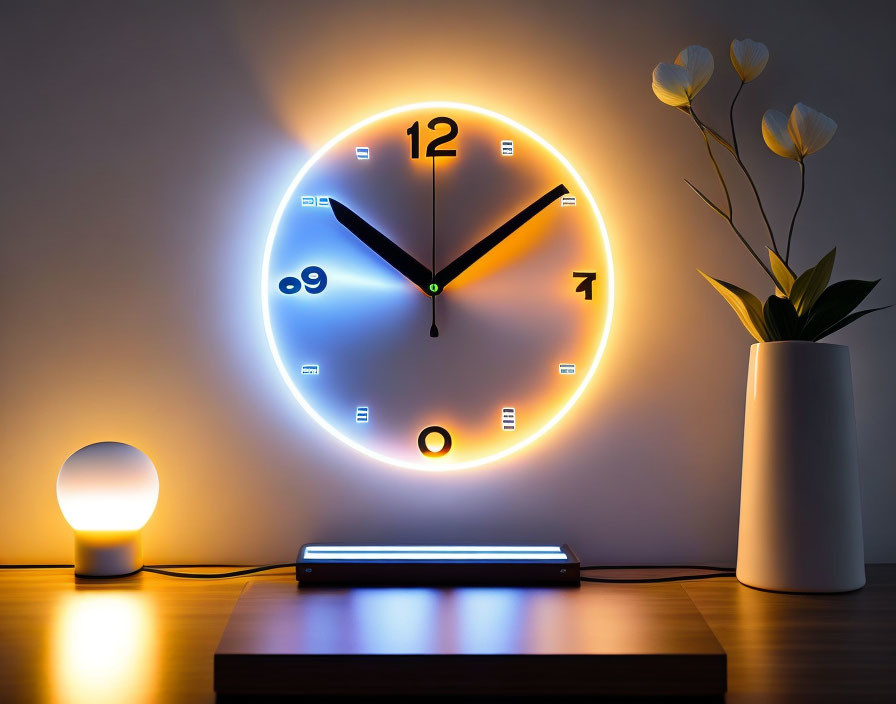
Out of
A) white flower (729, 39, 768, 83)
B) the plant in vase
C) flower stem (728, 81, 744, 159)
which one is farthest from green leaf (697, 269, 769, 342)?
white flower (729, 39, 768, 83)

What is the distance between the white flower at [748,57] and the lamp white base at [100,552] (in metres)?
1.28

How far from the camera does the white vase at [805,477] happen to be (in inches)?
43.9

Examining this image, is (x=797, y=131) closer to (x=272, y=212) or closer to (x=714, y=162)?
(x=714, y=162)

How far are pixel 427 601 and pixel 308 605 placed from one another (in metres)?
0.16

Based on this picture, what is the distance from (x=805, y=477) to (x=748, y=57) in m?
0.69

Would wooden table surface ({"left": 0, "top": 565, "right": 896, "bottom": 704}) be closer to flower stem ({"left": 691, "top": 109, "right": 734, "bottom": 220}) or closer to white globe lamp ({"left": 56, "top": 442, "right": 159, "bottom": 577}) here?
white globe lamp ({"left": 56, "top": 442, "right": 159, "bottom": 577})

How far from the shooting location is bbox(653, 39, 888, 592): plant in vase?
112 cm

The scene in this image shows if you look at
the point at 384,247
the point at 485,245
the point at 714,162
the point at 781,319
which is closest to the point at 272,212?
the point at 384,247

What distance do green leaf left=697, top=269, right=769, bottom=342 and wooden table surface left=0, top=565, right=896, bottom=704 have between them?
0.41 meters

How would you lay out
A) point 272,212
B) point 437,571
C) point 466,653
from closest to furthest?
1. point 466,653
2. point 437,571
3. point 272,212

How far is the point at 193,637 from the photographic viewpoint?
3.09ft

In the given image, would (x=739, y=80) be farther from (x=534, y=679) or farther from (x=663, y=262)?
(x=534, y=679)

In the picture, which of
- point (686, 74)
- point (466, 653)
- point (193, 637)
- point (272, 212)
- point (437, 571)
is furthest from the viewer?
point (272, 212)

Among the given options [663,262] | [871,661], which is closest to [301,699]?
[871,661]
